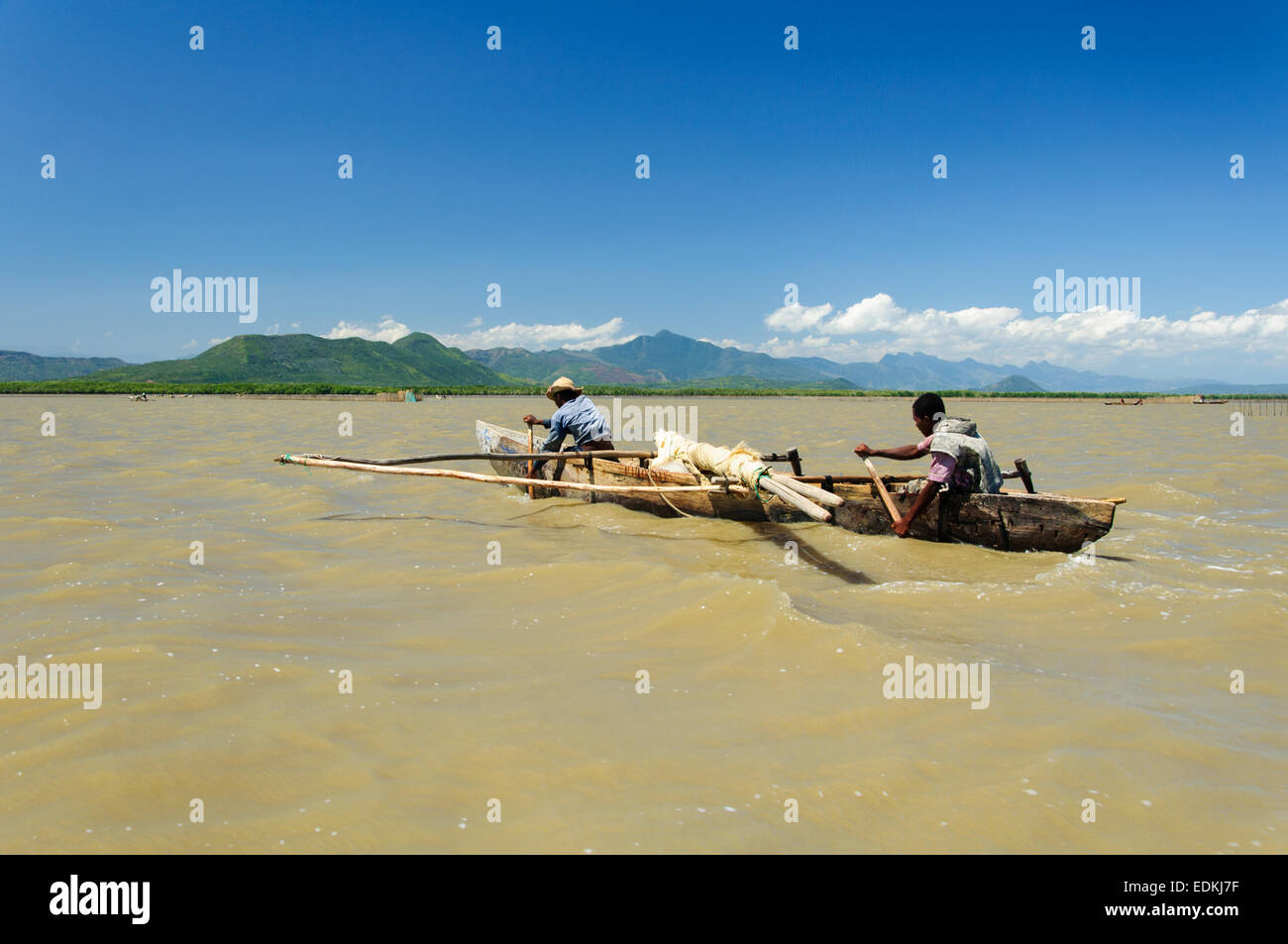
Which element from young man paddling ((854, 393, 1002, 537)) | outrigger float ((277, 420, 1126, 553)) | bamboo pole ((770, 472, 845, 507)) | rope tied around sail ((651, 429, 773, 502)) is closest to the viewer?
bamboo pole ((770, 472, 845, 507))

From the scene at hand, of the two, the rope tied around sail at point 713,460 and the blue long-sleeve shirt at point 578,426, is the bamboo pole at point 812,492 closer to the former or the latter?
the rope tied around sail at point 713,460

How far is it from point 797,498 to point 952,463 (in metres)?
1.81

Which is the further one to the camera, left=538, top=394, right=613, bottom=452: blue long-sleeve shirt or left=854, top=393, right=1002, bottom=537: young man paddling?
left=538, top=394, right=613, bottom=452: blue long-sleeve shirt

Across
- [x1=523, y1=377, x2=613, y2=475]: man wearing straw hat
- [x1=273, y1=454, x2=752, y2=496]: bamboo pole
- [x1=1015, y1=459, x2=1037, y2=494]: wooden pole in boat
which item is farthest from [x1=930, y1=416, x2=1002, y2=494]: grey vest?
[x1=523, y1=377, x2=613, y2=475]: man wearing straw hat

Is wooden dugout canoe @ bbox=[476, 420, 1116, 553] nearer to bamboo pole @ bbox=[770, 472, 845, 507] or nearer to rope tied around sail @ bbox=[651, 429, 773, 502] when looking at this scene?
rope tied around sail @ bbox=[651, 429, 773, 502]

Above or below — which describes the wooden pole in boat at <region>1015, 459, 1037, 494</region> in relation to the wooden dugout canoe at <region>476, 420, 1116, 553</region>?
above

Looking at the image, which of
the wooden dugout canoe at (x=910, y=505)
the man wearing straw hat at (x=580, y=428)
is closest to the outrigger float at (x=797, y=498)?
the wooden dugout canoe at (x=910, y=505)

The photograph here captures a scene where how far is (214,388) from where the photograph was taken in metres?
81.2

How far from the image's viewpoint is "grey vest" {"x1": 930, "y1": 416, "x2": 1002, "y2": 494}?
6625 mm

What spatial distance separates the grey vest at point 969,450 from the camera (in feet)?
21.7

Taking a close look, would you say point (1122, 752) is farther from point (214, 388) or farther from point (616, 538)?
point (214, 388)

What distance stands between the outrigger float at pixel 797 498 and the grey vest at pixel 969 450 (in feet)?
0.70
